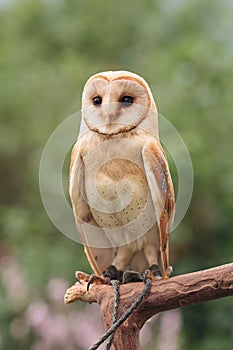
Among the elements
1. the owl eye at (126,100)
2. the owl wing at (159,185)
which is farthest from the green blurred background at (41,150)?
the owl eye at (126,100)

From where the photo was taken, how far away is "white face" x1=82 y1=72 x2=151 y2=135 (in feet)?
2.95

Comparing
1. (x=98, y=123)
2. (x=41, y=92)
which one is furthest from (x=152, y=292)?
(x=41, y=92)

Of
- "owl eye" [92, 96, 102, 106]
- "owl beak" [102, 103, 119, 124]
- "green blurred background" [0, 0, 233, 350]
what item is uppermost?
"owl eye" [92, 96, 102, 106]

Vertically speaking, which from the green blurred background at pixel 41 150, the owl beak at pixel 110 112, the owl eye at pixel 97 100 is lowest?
the green blurred background at pixel 41 150

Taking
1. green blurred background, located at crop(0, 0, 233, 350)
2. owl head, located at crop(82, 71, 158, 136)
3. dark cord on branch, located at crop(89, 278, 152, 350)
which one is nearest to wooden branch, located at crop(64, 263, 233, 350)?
dark cord on branch, located at crop(89, 278, 152, 350)

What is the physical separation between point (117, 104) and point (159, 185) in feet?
0.42

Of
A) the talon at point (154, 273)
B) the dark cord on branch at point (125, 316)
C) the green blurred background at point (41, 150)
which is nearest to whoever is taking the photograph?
the dark cord on branch at point (125, 316)

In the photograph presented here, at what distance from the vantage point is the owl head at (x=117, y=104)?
2.96ft

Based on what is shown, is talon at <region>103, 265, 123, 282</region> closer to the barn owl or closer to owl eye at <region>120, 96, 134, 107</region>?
the barn owl

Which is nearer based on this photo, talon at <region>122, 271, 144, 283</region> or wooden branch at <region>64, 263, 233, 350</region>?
wooden branch at <region>64, 263, 233, 350</region>

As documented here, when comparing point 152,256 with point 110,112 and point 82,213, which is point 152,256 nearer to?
point 82,213

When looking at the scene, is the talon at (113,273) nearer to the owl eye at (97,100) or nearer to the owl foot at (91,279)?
the owl foot at (91,279)

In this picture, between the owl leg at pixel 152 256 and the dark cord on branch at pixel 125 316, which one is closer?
the dark cord on branch at pixel 125 316

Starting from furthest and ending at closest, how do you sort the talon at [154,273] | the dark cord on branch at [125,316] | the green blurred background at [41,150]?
1. the green blurred background at [41,150]
2. the talon at [154,273]
3. the dark cord on branch at [125,316]
